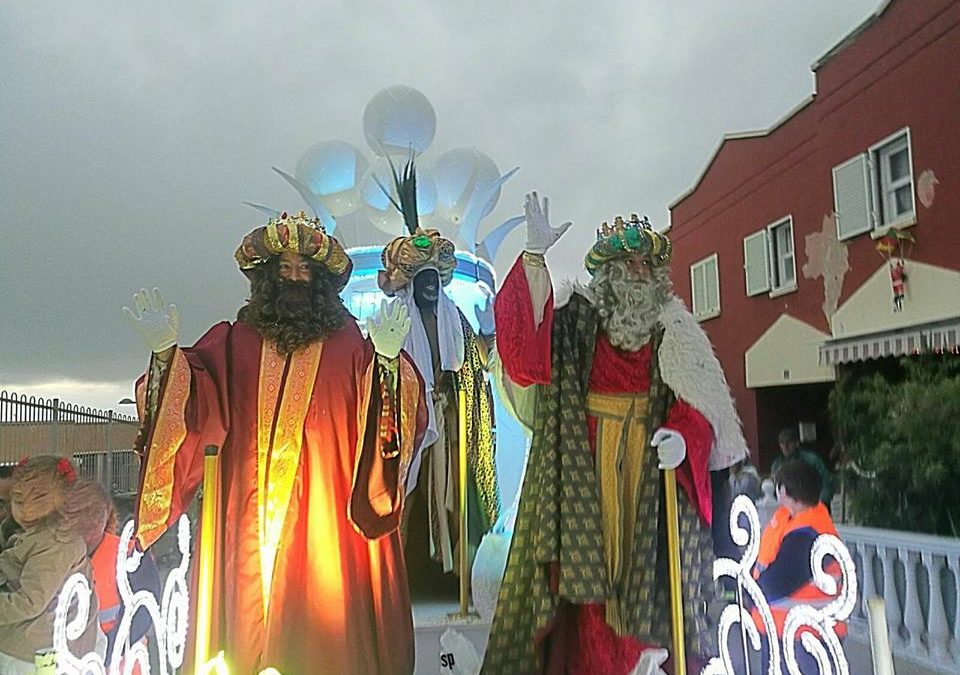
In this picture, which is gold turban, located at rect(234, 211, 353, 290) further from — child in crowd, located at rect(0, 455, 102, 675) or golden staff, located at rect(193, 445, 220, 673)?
child in crowd, located at rect(0, 455, 102, 675)

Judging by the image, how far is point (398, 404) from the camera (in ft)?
7.80

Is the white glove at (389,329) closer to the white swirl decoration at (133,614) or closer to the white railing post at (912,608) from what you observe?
the white swirl decoration at (133,614)

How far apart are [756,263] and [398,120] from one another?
23.3 feet

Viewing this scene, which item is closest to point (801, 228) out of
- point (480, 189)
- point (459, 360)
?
point (480, 189)

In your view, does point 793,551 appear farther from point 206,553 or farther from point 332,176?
point 332,176

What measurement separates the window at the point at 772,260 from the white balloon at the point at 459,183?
6057mm

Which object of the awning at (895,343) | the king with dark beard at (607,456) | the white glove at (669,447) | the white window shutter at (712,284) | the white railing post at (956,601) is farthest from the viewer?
the white window shutter at (712,284)

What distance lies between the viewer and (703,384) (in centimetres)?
267

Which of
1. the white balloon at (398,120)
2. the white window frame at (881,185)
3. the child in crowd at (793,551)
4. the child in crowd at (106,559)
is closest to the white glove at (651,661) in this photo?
the child in crowd at (793,551)

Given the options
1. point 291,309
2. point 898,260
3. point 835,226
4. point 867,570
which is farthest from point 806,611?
point 835,226

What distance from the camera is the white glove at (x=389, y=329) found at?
235 cm

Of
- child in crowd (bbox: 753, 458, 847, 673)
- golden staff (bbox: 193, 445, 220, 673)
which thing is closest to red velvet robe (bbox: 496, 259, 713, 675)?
child in crowd (bbox: 753, 458, 847, 673)

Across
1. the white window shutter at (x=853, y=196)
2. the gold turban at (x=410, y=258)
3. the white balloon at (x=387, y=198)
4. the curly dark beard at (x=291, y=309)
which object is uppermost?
the white window shutter at (x=853, y=196)

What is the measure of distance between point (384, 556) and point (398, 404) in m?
0.50
